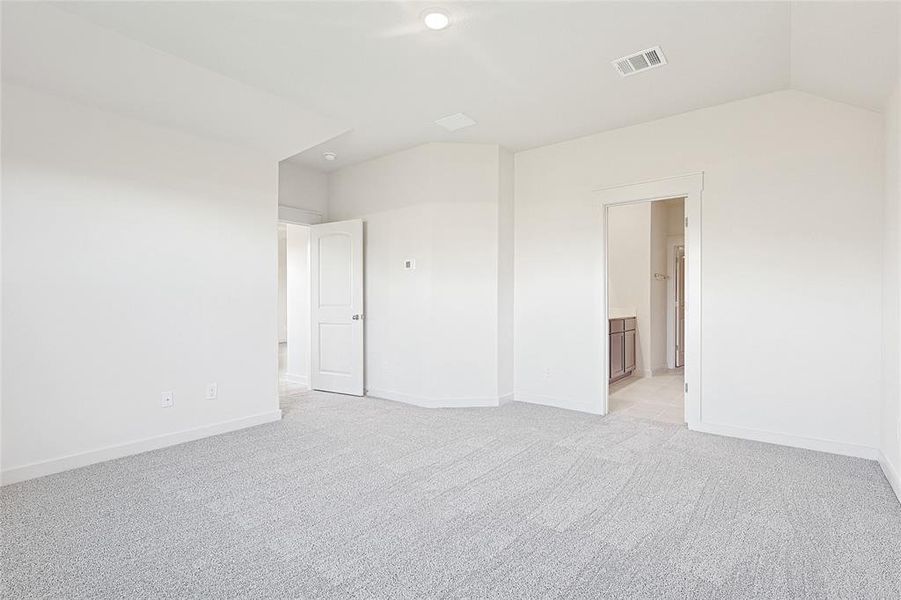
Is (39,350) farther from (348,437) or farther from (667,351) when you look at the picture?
(667,351)

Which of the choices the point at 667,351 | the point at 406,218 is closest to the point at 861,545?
the point at 406,218

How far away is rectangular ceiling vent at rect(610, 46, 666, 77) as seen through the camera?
2824mm

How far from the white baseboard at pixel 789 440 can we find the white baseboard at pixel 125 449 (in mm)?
3726

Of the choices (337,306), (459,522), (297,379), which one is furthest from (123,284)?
(297,379)

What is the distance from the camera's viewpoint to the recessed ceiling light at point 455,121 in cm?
389

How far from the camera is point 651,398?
16.1 ft

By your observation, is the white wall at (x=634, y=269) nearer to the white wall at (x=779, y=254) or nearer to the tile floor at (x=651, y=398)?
the tile floor at (x=651, y=398)

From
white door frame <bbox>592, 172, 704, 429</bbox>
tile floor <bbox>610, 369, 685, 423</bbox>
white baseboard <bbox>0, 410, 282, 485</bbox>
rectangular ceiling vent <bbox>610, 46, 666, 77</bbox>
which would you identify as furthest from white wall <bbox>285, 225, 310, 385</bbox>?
white door frame <bbox>592, 172, 704, 429</bbox>

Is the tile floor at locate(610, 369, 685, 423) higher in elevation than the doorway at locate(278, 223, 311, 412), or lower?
lower

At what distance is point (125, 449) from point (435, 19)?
346cm

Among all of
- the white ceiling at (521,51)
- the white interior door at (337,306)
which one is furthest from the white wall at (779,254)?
the white interior door at (337,306)

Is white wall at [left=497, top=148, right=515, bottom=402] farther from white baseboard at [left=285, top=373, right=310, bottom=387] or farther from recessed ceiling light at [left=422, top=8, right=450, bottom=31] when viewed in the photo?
white baseboard at [left=285, top=373, right=310, bottom=387]

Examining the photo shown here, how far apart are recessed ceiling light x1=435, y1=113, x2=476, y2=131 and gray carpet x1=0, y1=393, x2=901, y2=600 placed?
2.70 m

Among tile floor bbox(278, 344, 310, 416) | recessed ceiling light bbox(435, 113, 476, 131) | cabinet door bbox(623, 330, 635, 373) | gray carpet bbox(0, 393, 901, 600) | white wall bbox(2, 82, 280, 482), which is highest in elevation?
recessed ceiling light bbox(435, 113, 476, 131)
